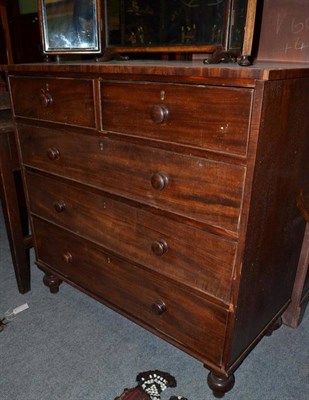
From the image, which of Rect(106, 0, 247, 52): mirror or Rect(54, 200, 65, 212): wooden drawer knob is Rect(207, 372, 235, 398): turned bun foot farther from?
Rect(106, 0, 247, 52): mirror

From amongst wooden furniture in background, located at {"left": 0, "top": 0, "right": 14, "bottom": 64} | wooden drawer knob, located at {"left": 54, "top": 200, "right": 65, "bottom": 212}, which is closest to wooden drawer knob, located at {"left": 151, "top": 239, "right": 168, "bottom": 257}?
wooden drawer knob, located at {"left": 54, "top": 200, "right": 65, "bottom": 212}

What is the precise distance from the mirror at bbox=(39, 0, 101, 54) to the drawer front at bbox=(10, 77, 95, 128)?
20cm

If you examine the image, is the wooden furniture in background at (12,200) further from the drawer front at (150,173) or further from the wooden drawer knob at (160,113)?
the wooden drawer knob at (160,113)

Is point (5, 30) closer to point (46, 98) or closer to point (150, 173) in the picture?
point (46, 98)

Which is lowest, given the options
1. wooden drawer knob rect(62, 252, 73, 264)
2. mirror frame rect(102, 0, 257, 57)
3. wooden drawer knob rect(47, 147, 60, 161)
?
wooden drawer knob rect(62, 252, 73, 264)

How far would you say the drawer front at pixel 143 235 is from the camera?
42.1 inches

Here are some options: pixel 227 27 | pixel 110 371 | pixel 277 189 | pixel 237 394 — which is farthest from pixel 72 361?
pixel 227 27

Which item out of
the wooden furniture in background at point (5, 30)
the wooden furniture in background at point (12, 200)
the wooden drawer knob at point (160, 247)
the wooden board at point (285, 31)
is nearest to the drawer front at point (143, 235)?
the wooden drawer knob at point (160, 247)

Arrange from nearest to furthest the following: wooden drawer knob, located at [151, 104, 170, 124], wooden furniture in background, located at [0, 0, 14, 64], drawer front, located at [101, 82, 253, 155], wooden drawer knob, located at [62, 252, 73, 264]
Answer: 1. drawer front, located at [101, 82, 253, 155]
2. wooden drawer knob, located at [151, 104, 170, 124]
3. wooden drawer knob, located at [62, 252, 73, 264]
4. wooden furniture in background, located at [0, 0, 14, 64]

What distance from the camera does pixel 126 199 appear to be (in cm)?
123

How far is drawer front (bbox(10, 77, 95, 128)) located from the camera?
119cm

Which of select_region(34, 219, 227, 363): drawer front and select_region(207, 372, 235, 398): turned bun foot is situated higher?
select_region(34, 219, 227, 363): drawer front

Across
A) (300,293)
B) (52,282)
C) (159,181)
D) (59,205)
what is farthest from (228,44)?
(52,282)

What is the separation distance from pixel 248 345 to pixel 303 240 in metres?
0.50
